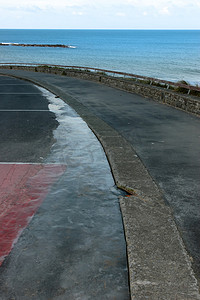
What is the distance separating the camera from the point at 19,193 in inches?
223

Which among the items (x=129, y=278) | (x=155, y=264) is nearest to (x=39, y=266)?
(x=129, y=278)

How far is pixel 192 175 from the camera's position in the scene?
22.2 feet

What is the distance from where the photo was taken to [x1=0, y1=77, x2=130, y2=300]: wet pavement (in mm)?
3449

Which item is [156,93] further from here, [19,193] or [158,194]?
[19,193]

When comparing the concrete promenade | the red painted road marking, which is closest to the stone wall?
the concrete promenade

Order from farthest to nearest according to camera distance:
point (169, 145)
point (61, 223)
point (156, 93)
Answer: point (156, 93) → point (169, 145) → point (61, 223)

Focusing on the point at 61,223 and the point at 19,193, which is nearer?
the point at 61,223

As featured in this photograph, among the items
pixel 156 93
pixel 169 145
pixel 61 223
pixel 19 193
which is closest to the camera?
pixel 61 223

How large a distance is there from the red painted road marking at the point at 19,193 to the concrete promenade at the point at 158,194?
1.26 metres

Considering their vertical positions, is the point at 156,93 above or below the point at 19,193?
above

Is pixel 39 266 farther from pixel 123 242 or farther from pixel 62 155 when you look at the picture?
pixel 62 155

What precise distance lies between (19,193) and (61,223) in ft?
4.19

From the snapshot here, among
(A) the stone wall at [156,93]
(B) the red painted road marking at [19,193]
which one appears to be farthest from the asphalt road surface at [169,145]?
(B) the red painted road marking at [19,193]

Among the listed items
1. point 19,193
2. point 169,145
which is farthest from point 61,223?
point 169,145
